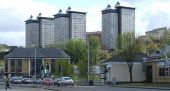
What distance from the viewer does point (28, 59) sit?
166375 mm

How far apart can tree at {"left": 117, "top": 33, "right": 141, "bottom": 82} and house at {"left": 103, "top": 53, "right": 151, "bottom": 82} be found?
47.3 inches

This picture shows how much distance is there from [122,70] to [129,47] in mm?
4684

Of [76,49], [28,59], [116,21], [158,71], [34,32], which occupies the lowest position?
[28,59]

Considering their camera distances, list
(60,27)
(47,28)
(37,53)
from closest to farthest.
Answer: (37,53), (60,27), (47,28)

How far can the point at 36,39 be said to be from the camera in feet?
655

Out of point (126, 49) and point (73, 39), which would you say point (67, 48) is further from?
point (126, 49)

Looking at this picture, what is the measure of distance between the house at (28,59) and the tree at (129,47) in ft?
268

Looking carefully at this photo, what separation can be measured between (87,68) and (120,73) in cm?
1400

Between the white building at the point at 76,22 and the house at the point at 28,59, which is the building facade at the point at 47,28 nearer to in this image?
the white building at the point at 76,22

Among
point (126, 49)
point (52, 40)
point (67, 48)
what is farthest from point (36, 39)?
point (126, 49)

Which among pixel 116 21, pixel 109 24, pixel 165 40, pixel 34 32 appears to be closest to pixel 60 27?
pixel 34 32

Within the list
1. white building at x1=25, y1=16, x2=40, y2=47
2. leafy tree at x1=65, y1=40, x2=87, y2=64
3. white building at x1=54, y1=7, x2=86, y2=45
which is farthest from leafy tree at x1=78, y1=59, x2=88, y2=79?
white building at x1=25, y1=16, x2=40, y2=47

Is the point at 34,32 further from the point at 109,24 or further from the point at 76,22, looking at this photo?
the point at 109,24

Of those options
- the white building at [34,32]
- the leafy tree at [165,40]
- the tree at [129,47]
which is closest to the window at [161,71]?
the tree at [129,47]
